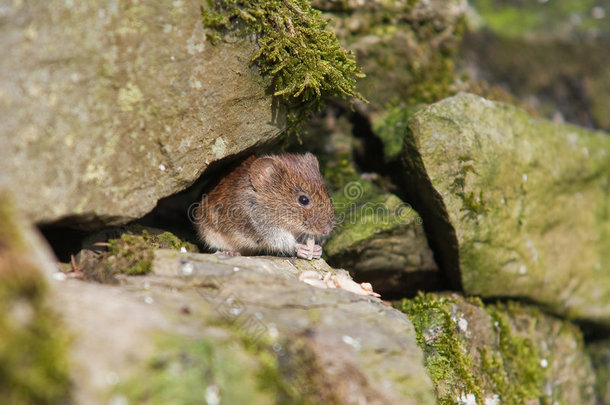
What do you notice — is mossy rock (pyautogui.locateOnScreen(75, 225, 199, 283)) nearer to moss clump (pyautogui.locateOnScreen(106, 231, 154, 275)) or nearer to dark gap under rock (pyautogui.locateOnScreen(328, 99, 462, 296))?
moss clump (pyautogui.locateOnScreen(106, 231, 154, 275))

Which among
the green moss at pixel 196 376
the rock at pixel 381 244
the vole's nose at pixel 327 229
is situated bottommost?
the rock at pixel 381 244

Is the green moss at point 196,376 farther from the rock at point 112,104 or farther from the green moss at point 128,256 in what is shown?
the rock at point 112,104

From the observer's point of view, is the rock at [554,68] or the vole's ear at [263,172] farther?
the rock at [554,68]

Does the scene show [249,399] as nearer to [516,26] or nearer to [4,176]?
[4,176]

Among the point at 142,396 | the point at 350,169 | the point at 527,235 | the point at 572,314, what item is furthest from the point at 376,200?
the point at 142,396

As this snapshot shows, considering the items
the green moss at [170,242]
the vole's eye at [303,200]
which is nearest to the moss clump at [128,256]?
the green moss at [170,242]

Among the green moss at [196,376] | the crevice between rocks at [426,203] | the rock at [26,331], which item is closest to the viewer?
the rock at [26,331]

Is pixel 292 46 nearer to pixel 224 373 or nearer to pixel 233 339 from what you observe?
pixel 233 339

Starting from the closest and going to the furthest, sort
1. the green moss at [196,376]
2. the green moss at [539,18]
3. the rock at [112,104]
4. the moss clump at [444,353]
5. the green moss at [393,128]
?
the green moss at [196,376] < the rock at [112,104] < the moss clump at [444,353] < the green moss at [393,128] < the green moss at [539,18]

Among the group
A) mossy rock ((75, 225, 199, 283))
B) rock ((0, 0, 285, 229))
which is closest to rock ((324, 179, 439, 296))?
rock ((0, 0, 285, 229))
